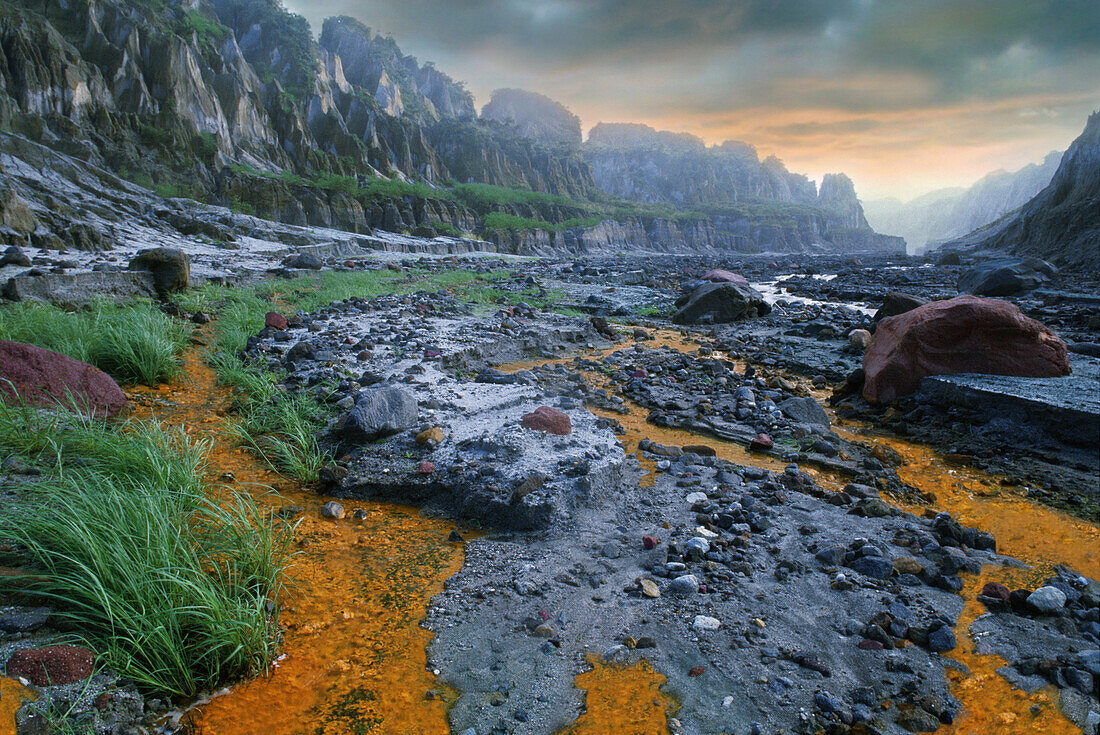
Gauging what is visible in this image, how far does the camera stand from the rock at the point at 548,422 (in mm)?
4223

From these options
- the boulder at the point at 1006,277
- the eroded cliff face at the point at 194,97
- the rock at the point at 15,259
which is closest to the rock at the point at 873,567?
the rock at the point at 15,259

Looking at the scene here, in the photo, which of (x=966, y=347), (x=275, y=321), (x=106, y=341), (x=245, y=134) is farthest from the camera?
(x=245, y=134)

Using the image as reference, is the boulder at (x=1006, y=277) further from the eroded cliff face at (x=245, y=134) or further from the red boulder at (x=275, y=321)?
the eroded cliff face at (x=245, y=134)

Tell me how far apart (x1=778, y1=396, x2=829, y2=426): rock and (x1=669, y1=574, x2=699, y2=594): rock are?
3227 mm

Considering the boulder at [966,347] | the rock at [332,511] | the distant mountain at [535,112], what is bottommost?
the rock at [332,511]

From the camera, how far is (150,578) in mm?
2145

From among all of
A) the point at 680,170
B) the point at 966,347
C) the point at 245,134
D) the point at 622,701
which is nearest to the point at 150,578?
the point at 622,701

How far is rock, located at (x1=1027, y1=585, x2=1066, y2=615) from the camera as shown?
2.49 meters

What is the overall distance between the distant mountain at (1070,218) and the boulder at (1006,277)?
7.12m

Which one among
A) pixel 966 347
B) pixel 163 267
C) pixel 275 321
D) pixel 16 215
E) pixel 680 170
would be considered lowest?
pixel 966 347

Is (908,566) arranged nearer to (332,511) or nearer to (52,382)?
(332,511)

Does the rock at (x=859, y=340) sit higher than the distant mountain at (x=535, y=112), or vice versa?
the distant mountain at (x=535, y=112)

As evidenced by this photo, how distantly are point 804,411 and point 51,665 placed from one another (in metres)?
5.68

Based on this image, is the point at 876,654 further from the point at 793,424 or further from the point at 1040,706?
the point at 793,424
